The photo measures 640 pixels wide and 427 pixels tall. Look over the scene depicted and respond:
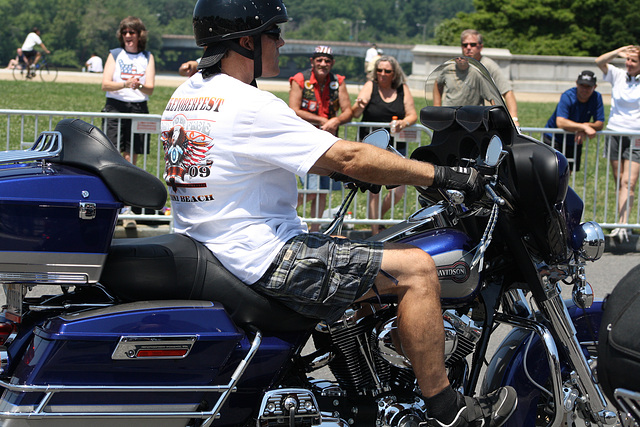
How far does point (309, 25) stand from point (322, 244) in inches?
6165

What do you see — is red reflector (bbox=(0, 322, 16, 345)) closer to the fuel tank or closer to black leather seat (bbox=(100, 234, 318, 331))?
black leather seat (bbox=(100, 234, 318, 331))

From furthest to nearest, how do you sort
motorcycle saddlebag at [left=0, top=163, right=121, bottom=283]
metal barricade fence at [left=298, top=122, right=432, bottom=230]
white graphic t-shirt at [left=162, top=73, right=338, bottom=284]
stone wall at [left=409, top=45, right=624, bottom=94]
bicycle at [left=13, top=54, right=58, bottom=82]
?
bicycle at [left=13, top=54, right=58, bottom=82] → stone wall at [left=409, top=45, right=624, bottom=94] → metal barricade fence at [left=298, top=122, right=432, bottom=230] → white graphic t-shirt at [left=162, top=73, right=338, bottom=284] → motorcycle saddlebag at [left=0, top=163, right=121, bottom=283]

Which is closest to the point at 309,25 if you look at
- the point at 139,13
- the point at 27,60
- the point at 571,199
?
the point at 139,13

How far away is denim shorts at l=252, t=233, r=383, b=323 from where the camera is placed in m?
2.99

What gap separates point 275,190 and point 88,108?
694 inches

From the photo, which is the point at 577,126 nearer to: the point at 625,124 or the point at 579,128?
the point at 579,128

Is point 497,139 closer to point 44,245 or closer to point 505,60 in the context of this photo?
point 44,245

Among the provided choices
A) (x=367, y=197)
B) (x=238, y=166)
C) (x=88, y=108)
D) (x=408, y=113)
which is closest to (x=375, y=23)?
(x=88, y=108)

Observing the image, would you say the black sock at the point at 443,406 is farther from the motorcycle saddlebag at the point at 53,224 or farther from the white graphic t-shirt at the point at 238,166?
the motorcycle saddlebag at the point at 53,224

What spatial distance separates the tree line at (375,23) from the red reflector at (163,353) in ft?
48.7

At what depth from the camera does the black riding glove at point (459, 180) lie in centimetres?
305

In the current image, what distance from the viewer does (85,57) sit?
342 feet

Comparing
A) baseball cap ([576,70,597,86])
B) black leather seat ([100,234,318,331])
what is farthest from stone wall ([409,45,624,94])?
black leather seat ([100,234,318,331])

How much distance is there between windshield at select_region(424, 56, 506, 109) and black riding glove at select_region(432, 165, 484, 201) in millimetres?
393
